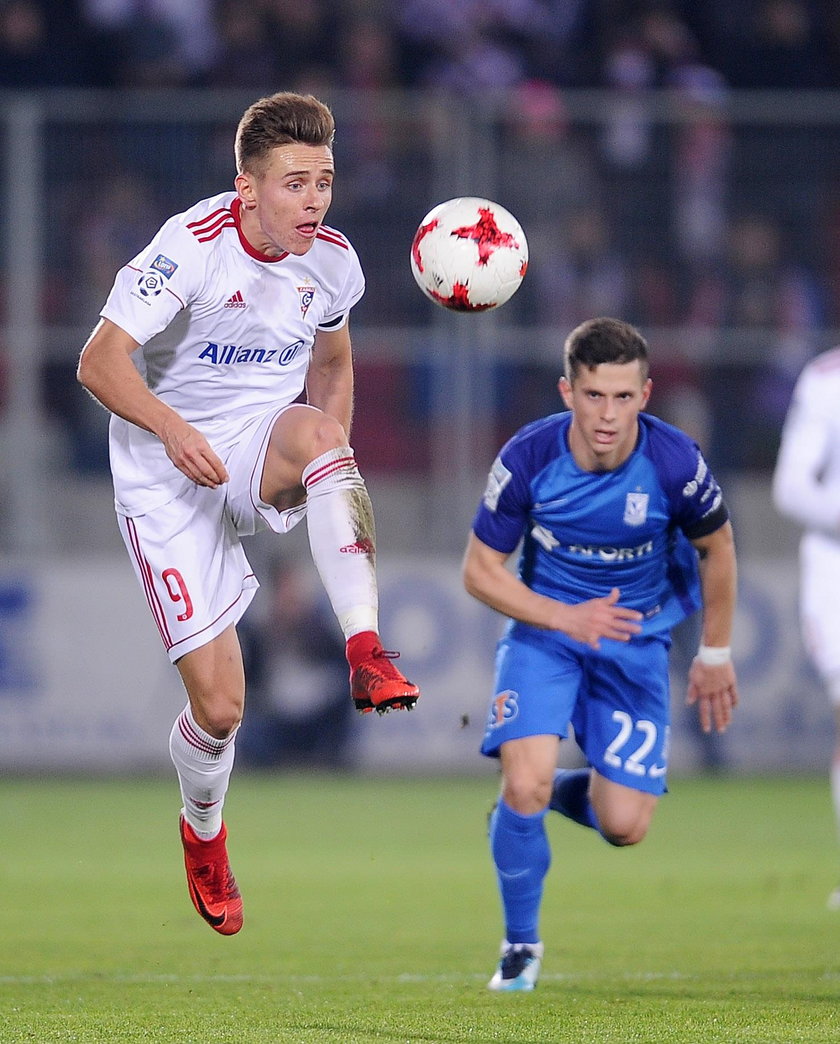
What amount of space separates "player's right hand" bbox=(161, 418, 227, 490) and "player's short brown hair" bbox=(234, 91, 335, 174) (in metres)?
0.94

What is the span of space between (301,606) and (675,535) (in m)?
7.16

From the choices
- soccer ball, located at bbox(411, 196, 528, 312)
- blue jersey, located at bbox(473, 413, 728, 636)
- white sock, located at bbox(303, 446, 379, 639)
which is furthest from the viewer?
blue jersey, located at bbox(473, 413, 728, 636)

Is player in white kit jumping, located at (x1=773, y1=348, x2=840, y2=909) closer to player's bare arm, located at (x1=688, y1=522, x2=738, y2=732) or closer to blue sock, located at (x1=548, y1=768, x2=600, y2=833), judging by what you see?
player's bare arm, located at (x1=688, y1=522, x2=738, y2=732)

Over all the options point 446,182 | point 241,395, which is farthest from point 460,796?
point 241,395

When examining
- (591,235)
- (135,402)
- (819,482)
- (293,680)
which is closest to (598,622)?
(135,402)

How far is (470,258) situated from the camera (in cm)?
615

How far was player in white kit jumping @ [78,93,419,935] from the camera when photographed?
5.66 metres

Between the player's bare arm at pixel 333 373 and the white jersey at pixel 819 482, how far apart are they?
2.39 metres

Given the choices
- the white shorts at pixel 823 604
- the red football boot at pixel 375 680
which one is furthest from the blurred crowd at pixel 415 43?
the red football boot at pixel 375 680

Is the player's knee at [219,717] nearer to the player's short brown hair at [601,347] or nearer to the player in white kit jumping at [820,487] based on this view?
the player's short brown hair at [601,347]

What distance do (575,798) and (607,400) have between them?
1665 mm

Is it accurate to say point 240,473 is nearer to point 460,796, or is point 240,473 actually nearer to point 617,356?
point 617,356

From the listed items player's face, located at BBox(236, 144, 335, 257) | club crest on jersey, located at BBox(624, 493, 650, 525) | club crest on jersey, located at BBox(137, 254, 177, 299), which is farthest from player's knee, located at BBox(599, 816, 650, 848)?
club crest on jersey, located at BBox(137, 254, 177, 299)

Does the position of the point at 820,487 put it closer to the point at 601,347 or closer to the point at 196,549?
the point at 601,347
